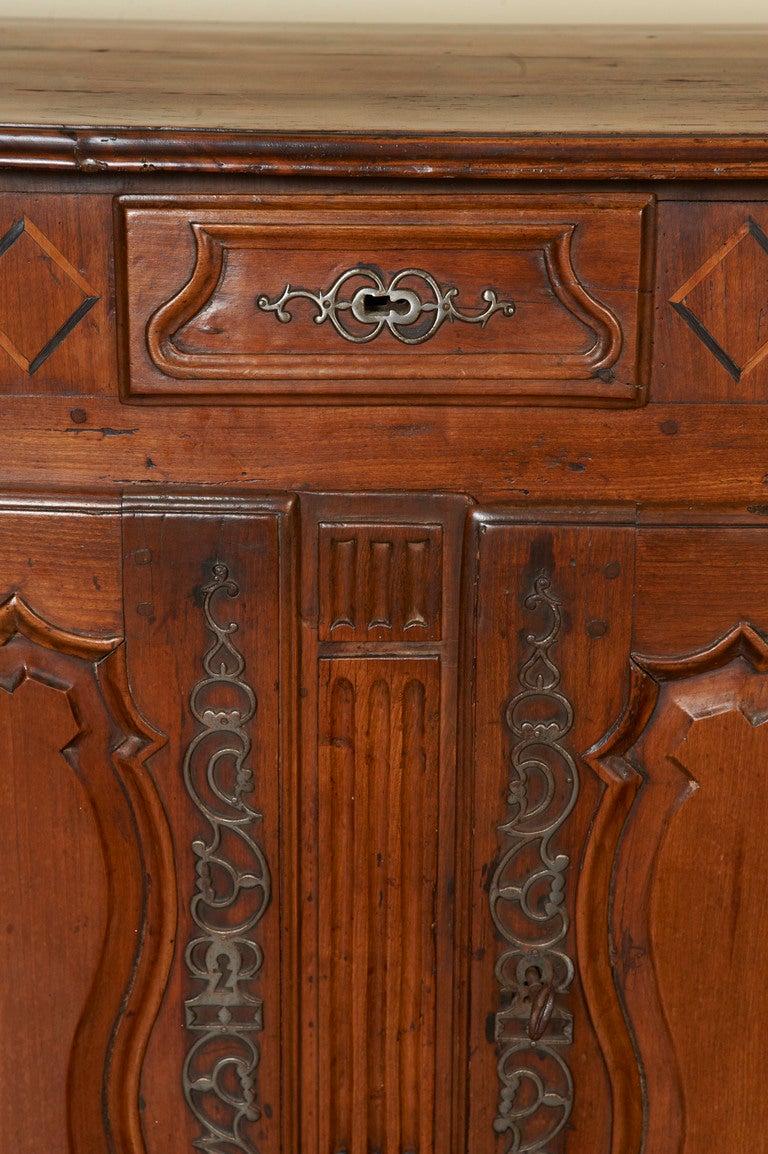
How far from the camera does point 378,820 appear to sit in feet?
2.37

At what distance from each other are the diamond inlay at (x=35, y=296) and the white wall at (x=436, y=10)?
1.20 ft

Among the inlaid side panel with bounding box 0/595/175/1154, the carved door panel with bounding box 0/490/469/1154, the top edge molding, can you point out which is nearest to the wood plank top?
the top edge molding

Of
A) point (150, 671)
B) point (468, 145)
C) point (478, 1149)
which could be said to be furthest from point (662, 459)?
point (478, 1149)

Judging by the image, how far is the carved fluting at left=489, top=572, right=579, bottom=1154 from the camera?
2.31ft

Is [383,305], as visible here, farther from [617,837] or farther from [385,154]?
[617,837]

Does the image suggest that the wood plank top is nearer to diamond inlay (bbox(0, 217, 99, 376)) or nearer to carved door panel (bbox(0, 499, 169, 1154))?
diamond inlay (bbox(0, 217, 99, 376))

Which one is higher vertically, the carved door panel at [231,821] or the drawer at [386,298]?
the drawer at [386,298]

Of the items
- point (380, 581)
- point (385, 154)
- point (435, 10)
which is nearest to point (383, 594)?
point (380, 581)

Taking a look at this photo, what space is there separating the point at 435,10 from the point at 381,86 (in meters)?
0.29

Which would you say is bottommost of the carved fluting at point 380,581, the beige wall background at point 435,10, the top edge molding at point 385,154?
the carved fluting at point 380,581

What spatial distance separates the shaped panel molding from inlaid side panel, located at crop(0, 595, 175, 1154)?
32 cm

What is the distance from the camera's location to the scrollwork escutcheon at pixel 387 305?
0.65m

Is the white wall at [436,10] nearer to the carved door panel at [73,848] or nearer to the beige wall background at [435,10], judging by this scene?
the beige wall background at [435,10]

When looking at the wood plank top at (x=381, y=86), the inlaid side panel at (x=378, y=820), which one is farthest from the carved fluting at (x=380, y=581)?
the wood plank top at (x=381, y=86)
